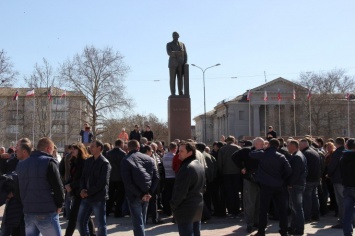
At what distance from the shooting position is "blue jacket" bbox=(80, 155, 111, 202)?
8469 mm

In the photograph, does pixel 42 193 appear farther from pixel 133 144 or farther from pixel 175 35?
pixel 175 35

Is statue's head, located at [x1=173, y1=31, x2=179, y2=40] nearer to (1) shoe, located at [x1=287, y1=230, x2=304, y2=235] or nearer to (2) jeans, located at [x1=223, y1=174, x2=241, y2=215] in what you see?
(2) jeans, located at [x1=223, y1=174, x2=241, y2=215]

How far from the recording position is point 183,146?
726cm

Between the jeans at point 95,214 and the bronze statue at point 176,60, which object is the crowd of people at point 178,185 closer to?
the jeans at point 95,214

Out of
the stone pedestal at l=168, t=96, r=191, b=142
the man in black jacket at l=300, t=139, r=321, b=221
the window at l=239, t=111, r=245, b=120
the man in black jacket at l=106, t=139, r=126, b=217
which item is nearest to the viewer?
the man in black jacket at l=300, t=139, r=321, b=221

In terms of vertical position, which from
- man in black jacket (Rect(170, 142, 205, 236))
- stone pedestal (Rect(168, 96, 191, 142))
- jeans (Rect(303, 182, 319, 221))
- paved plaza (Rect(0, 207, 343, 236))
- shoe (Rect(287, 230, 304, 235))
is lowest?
paved plaza (Rect(0, 207, 343, 236))

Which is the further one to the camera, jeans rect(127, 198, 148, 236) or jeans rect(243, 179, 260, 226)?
jeans rect(243, 179, 260, 226)

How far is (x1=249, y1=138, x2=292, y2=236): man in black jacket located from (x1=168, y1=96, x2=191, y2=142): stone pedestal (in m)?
11.1

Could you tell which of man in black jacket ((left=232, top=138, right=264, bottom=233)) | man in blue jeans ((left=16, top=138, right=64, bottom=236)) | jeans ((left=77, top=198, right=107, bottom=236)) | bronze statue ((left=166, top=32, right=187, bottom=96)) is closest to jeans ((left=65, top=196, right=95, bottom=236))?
jeans ((left=77, top=198, right=107, bottom=236))

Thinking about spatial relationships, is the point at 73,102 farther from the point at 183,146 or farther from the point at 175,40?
the point at 183,146

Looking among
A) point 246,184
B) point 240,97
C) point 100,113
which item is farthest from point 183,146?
point 240,97

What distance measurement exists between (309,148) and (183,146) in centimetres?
539

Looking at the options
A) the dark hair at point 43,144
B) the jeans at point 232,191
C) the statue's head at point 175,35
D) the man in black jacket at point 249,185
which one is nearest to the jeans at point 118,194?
the jeans at point 232,191

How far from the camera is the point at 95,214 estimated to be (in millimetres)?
8531
